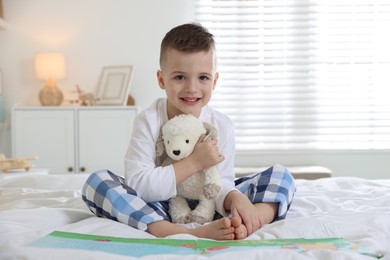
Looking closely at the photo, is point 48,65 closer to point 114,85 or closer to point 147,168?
point 114,85

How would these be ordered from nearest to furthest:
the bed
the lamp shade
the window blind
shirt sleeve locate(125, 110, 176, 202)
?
the bed → shirt sleeve locate(125, 110, 176, 202) → the lamp shade → the window blind

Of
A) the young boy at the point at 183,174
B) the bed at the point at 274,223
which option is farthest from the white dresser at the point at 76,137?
the young boy at the point at 183,174

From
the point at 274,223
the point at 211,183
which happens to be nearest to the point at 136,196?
the point at 211,183

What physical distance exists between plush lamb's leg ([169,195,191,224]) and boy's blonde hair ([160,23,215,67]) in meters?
0.41

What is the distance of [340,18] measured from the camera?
438 centimetres

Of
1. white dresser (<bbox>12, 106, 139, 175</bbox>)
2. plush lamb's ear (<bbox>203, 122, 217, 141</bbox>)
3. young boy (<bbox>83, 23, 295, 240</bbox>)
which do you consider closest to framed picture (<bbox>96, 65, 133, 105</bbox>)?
white dresser (<bbox>12, 106, 139, 175</bbox>)

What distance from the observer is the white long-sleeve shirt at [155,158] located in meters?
1.49

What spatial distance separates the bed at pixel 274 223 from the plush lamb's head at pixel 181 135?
28 cm

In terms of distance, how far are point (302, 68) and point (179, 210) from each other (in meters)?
3.07

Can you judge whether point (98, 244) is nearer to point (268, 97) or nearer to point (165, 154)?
point (165, 154)

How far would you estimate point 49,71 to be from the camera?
416cm

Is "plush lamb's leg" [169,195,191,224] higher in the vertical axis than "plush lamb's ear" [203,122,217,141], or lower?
lower

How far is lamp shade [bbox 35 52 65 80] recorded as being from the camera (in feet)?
13.6

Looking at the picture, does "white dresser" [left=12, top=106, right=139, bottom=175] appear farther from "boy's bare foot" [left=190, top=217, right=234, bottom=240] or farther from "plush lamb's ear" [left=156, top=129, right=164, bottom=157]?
"boy's bare foot" [left=190, top=217, right=234, bottom=240]
